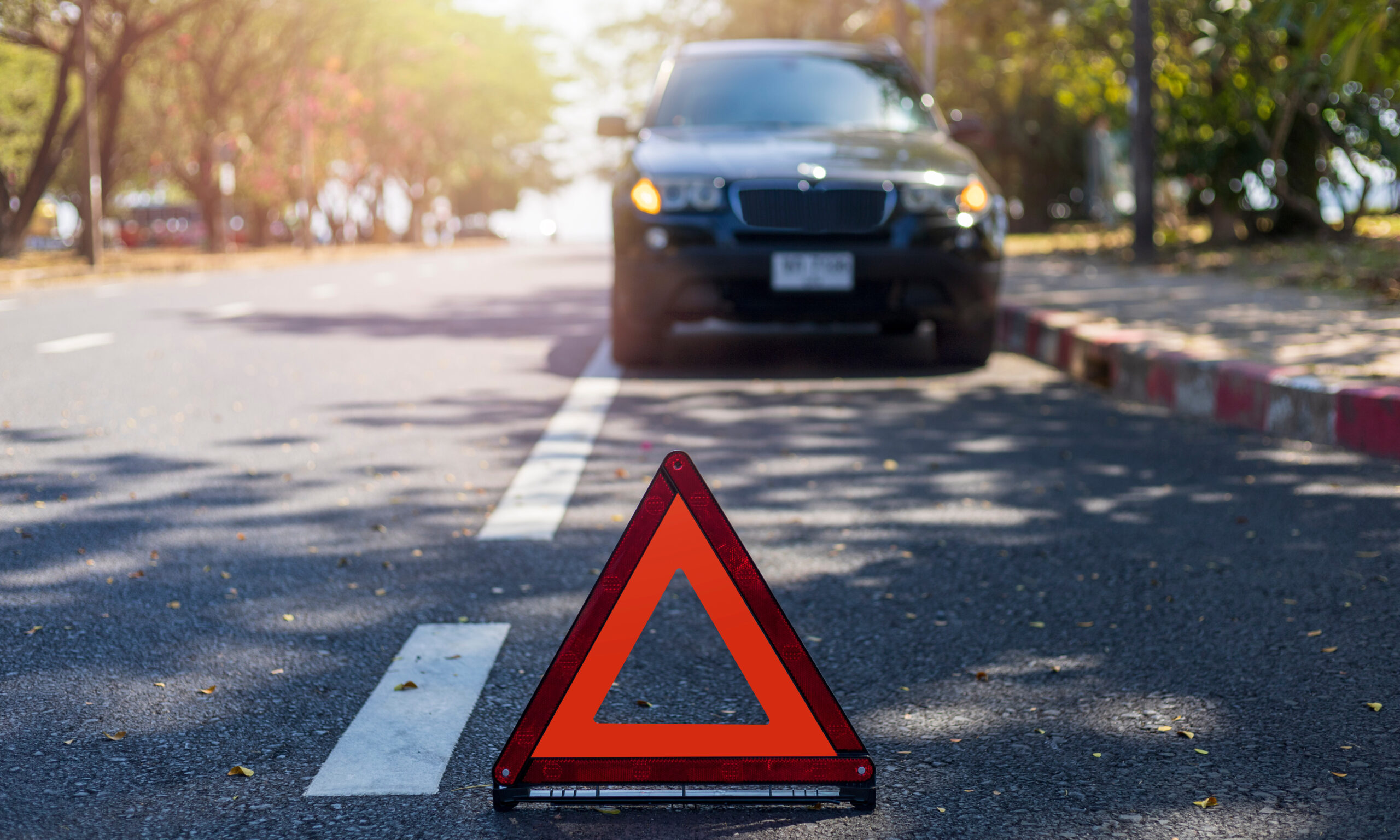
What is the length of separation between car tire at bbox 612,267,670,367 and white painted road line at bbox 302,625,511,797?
14.9 feet

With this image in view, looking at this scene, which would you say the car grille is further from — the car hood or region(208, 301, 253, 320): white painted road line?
region(208, 301, 253, 320): white painted road line

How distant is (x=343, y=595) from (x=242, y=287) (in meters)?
14.6

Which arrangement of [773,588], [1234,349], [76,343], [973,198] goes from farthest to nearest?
[76,343] < [973,198] < [1234,349] < [773,588]

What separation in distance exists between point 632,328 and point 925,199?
168 cm

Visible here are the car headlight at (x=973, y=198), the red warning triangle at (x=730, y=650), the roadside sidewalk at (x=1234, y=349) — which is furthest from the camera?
the car headlight at (x=973, y=198)

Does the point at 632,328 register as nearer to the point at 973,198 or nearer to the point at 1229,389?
the point at 973,198

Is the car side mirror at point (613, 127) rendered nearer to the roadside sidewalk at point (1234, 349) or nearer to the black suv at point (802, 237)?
the black suv at point (802, 237)

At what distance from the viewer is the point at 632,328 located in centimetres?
806

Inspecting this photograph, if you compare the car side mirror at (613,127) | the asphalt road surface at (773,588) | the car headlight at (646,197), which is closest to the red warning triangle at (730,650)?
the asphalt road surface at (773,588)

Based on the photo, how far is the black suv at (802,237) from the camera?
7.61m

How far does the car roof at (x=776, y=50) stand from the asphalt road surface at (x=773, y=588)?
2949 mm

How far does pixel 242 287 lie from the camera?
17484 millimetres

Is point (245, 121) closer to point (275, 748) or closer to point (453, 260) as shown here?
point (453, 260)

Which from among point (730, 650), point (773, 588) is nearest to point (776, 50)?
point (773, 588)
